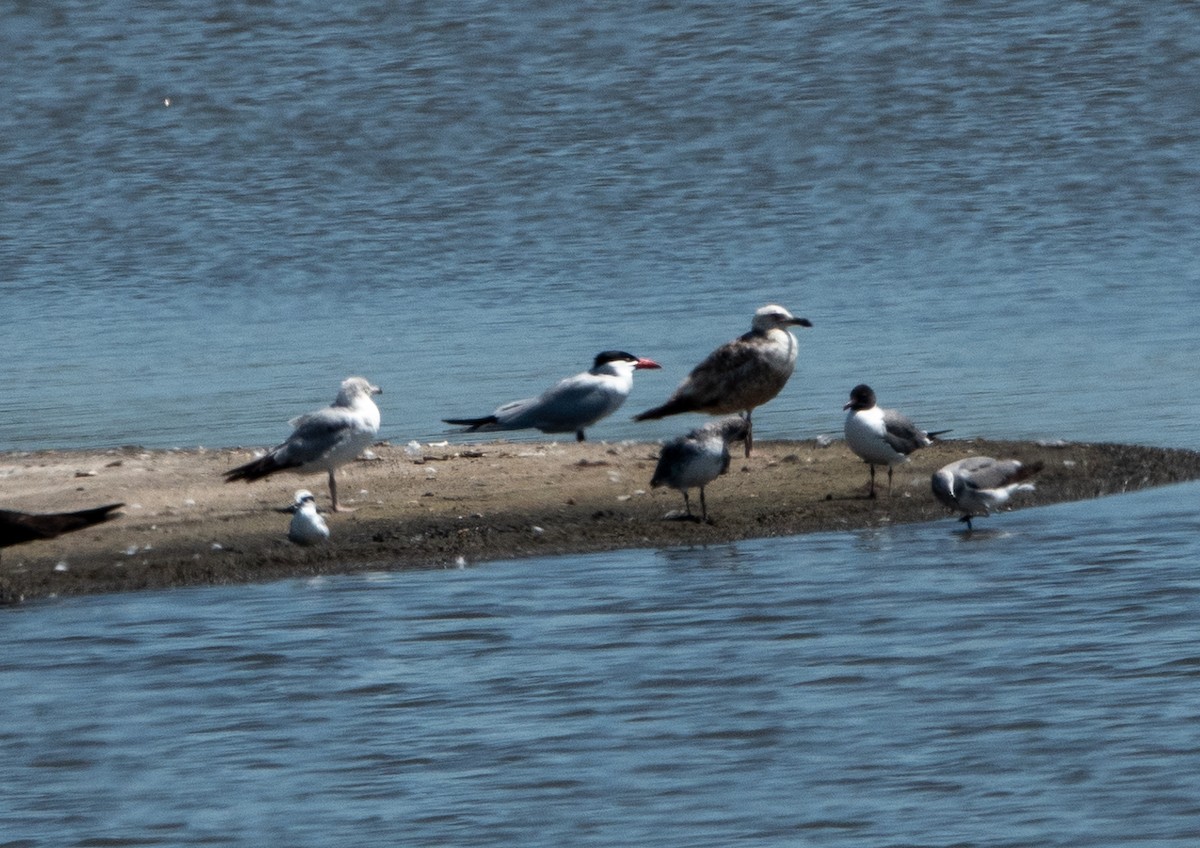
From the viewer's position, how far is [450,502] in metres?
Answer: 11.1

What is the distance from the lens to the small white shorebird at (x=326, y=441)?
1056 centimetres

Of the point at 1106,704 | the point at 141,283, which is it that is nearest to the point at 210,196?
the point at 141,283

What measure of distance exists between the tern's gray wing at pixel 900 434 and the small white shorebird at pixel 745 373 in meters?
1.80

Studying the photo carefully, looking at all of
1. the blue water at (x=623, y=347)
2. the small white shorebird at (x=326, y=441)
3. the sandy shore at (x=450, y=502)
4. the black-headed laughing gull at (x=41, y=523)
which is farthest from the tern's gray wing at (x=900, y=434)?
the black-headed laughing gull at (x=41, y=523)

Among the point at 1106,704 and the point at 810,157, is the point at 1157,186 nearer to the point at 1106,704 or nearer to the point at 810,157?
the point at 810,157

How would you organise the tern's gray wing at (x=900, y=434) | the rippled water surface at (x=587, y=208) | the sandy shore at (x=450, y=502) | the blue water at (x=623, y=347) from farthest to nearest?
the rippled water surface at (x=587, y=208) < the tern's gray wing at (x=900, y=434) < the sandy shore at (x=450, y=502) < the blue water at (x=623, y=347)

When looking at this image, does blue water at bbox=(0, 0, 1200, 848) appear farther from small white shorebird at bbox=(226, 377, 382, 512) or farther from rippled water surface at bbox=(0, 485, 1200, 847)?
small white shorebird at bbox=(226, 377, 382, 512)

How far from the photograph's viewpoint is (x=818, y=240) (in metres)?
21.6

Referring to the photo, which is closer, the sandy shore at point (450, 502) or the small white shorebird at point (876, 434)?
the sandy shore at point (450, 502)

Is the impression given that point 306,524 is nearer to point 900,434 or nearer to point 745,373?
point 900,434

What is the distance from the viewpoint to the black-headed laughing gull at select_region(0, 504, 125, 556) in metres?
9.74

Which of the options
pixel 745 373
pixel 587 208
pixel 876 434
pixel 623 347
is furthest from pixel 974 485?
pixel 587 208

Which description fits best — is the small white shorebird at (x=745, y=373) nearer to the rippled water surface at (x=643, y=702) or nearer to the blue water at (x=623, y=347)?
the blue water at (x=623, y=347)

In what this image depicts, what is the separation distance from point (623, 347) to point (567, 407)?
11.3 ft
